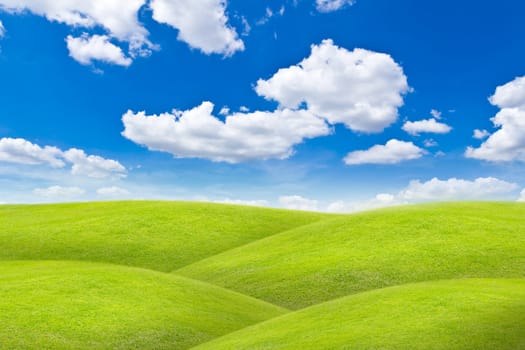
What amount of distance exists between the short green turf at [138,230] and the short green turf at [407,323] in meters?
27.7

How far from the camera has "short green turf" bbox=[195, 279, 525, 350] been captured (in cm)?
1862

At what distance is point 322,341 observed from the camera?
19.5 metres

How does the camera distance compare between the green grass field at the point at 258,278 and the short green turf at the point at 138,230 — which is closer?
the green grass field at the point at 258,278

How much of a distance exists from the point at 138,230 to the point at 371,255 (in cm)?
2820

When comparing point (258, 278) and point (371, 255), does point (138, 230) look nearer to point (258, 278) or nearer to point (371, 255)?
point (258, 278)

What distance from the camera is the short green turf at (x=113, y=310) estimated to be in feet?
79.3

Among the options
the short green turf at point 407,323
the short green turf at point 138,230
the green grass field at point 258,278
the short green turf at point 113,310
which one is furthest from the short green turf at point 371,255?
the short green turf at point 407,323

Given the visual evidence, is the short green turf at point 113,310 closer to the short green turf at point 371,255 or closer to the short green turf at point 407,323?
the short green turf at point 407,323

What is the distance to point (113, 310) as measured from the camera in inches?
1051

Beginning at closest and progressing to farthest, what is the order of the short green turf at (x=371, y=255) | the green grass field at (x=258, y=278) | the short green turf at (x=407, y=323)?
the short green turf at (x=407, y=323) < the green grass field at (x=258, y=278) < the short green turf at (x=371, y=255)

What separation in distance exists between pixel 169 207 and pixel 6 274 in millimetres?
34100

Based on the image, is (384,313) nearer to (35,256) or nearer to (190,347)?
(190,347)

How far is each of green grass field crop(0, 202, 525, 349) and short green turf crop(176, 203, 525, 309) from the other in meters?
0.16

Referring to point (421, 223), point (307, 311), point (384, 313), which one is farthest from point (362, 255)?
point (384, 313)
